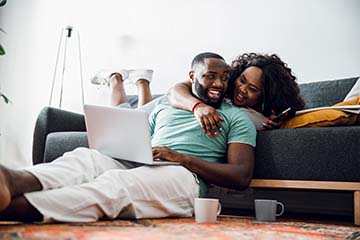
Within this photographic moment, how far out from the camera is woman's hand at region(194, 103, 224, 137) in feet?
6.26

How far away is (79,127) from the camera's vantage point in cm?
291

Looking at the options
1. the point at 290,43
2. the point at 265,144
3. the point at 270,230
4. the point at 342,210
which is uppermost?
the point at 290,43

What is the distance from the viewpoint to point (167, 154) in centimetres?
180

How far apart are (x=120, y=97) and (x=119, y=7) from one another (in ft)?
3.24

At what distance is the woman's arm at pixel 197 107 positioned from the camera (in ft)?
6.28

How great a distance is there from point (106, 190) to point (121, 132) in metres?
0.34

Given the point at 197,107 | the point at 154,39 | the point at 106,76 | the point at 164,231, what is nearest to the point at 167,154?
the point at 197,107

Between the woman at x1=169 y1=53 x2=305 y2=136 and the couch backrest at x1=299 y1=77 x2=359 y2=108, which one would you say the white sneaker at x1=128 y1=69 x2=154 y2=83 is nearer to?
the woman at x1=169 y1=53 x2=305 y2=136

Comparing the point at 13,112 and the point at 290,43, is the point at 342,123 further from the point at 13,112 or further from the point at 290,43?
the point at 13,112

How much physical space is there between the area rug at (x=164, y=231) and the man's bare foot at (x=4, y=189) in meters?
0.07

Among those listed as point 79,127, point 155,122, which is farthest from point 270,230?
point 79,127

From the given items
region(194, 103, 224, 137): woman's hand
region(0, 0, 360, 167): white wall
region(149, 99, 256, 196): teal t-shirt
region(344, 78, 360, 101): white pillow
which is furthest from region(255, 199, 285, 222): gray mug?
region(0, 0, 360, 167): white wall

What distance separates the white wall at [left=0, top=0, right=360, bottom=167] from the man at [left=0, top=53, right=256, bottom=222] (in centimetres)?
102

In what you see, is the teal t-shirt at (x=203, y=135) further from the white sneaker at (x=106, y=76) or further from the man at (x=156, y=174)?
the white sneaker at (x=106, y=76)
